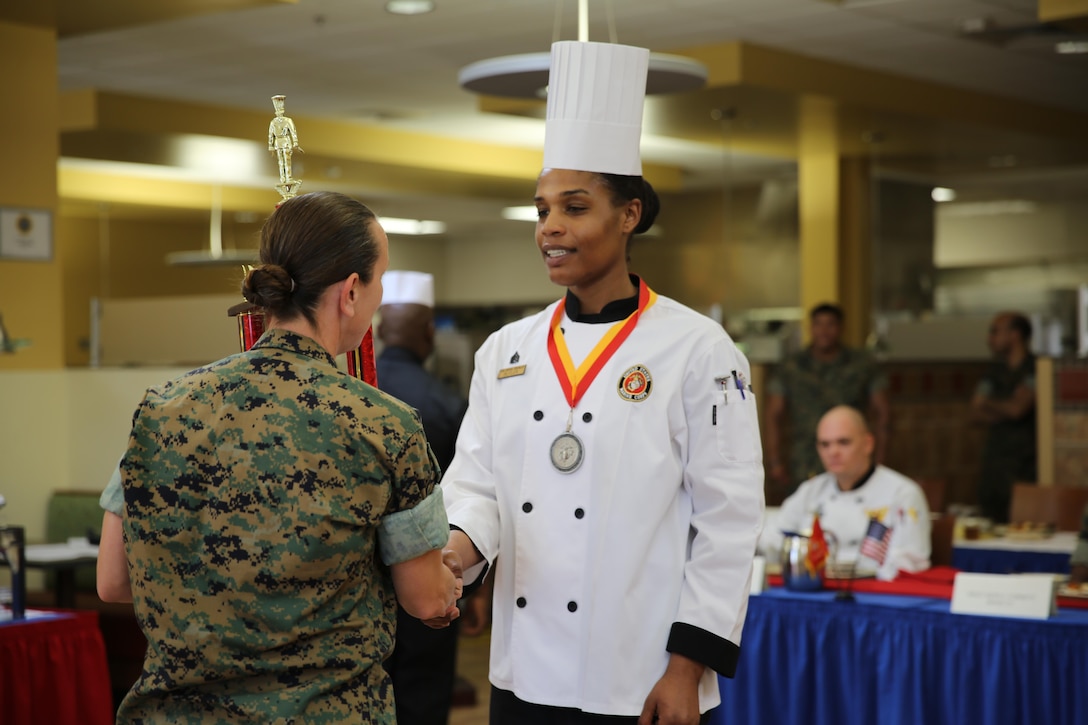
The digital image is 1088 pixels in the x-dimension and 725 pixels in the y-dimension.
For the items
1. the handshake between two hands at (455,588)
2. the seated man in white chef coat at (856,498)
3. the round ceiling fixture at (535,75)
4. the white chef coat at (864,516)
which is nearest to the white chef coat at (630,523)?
the handshake between two hands at (455,588)

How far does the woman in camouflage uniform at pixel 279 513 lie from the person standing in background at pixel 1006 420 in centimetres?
551

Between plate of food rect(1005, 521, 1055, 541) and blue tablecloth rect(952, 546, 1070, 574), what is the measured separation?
195 mm

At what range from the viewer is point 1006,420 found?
653 centimetres

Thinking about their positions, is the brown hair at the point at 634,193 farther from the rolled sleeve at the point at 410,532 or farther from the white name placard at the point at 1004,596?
the white name placard at the point at 1004,596

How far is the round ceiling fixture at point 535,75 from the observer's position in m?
4.89

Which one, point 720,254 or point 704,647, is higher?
point 720,254

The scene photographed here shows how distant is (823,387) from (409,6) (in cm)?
276

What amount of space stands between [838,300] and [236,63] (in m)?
4.21

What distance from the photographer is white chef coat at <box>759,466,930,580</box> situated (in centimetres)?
384

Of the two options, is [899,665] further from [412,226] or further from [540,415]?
[412,226]

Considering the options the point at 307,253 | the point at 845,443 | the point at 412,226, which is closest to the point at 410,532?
the point at 307,253

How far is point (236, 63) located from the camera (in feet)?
23.2

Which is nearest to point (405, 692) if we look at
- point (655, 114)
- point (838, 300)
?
point (655, 114)

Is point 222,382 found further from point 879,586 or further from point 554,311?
point 879,586
